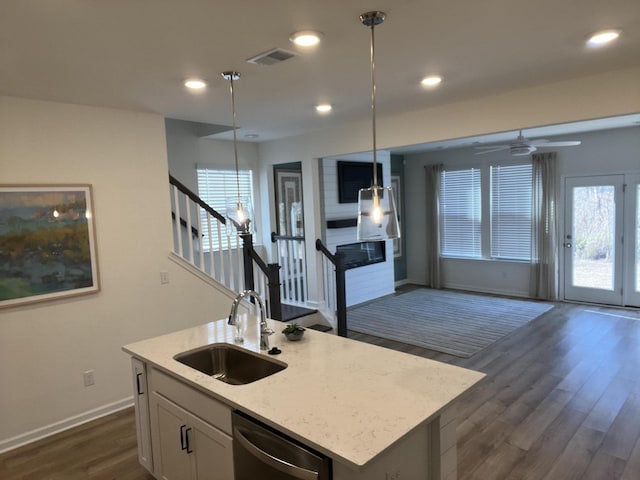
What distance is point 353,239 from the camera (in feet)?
22.6

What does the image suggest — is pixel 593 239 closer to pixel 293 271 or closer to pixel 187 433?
pixel 293 271

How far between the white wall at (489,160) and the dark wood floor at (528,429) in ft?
9.39

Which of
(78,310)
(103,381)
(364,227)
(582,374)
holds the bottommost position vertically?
(582,374)

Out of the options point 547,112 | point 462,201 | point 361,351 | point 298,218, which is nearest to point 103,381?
point 361,351

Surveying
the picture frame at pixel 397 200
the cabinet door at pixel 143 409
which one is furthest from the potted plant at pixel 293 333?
the picture frame at pixel 397 200

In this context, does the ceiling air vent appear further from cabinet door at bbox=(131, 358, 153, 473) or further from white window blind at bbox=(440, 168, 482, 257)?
white window blind at bbox=(440, 168, 482, 257)

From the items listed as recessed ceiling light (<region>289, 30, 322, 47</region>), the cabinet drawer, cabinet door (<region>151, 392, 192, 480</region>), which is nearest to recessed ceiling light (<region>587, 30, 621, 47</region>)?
recessed ceiling light (<region>289, 30, 322, 47</region>)

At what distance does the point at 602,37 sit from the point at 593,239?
17.0 feet

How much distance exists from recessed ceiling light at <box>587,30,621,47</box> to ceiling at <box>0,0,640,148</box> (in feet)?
0.21

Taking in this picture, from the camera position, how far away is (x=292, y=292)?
6113mm

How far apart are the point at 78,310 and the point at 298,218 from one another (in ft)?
10.8

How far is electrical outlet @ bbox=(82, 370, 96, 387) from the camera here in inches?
140

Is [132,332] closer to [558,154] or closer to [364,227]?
[364,227]

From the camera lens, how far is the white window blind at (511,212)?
23.7ft
